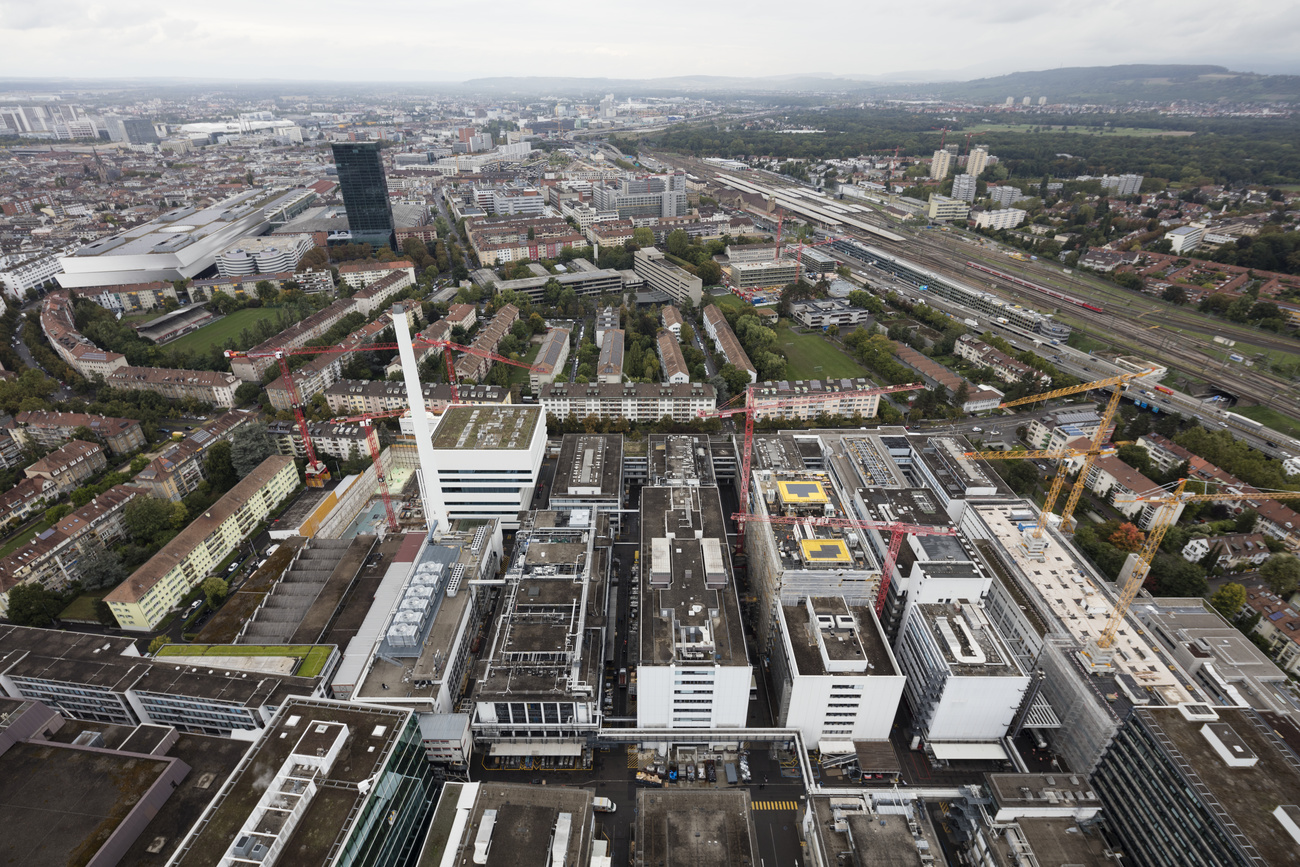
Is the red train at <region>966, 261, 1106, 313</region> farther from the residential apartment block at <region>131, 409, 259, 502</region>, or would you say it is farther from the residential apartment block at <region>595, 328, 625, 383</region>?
the residential apartment block at <region>131, 409, 259, 502</region>

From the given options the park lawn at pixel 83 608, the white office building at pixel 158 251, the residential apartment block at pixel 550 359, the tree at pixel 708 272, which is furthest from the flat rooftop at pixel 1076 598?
the white office building at pixel 158 251

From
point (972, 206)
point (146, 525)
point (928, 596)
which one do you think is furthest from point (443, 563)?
point (972, 206)

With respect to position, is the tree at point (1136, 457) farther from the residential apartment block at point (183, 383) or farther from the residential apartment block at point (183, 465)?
the residential apartment block at point (183, 383)

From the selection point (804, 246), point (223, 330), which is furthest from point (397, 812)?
point (804, 246)

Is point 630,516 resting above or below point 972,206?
below

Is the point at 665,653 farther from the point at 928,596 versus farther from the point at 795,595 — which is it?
the point at 928,596

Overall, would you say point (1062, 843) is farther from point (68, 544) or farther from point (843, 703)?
point (68, 544)

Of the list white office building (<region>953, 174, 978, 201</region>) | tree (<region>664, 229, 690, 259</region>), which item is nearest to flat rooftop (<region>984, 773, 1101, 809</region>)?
tree (<region>664, 229, 690, 259</region>)

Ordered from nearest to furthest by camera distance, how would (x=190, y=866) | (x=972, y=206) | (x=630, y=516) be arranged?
(x=190, y=866) → (x=630, y=516) → (x=972, y=206)
